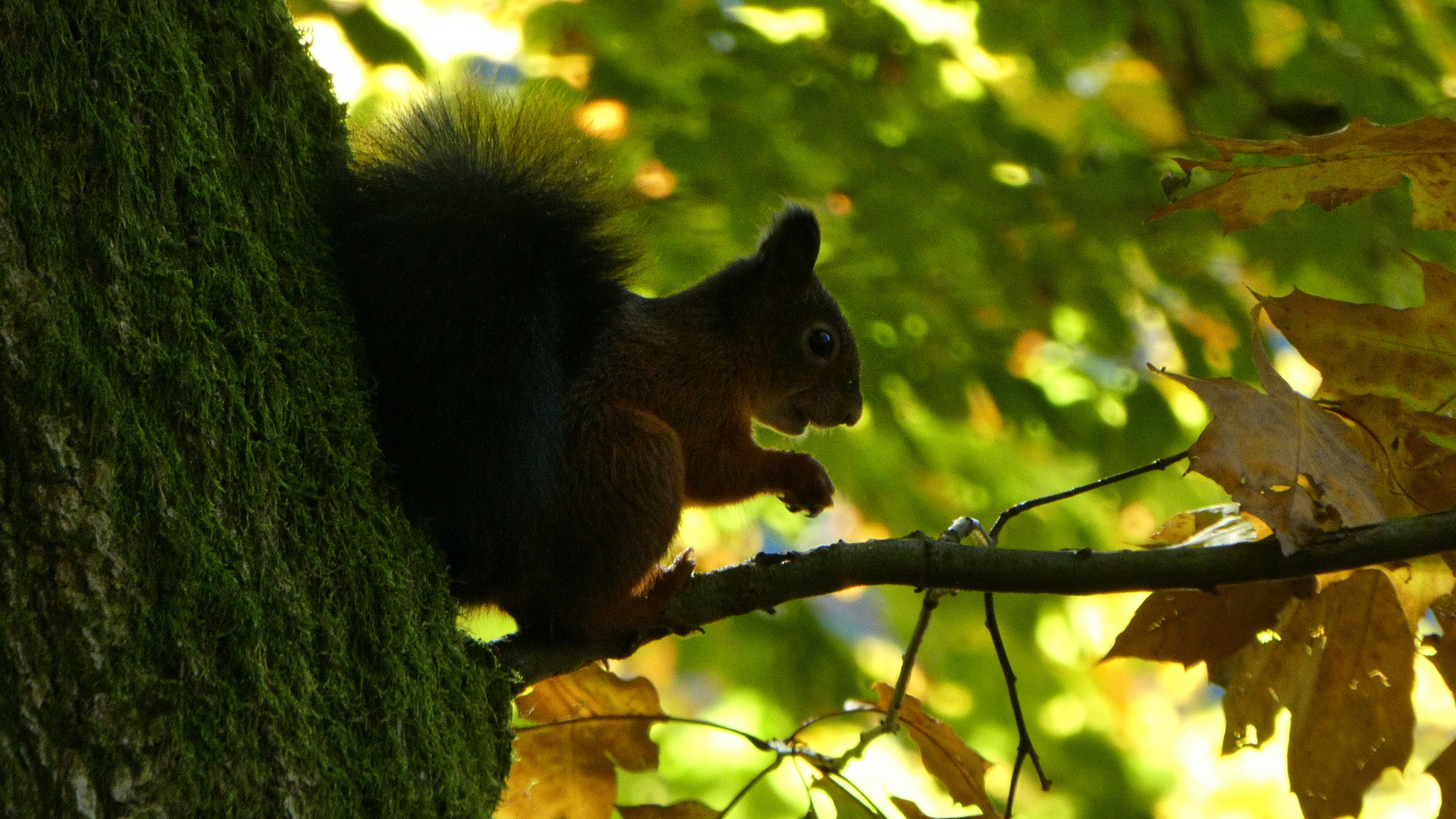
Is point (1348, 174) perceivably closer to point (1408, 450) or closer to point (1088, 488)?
point (1408, 450)

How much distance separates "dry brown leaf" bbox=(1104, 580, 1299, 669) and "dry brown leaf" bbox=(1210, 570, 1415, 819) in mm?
33

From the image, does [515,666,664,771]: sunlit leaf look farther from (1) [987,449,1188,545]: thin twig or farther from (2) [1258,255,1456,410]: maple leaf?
(2) [1258,255,1456,410]: maple leaf

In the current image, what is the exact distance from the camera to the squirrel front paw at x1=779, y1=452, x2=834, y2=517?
258cm

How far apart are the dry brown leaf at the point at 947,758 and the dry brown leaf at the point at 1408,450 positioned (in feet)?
2.20

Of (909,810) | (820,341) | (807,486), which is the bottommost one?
(909,810)

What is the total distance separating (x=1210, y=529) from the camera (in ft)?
5.26

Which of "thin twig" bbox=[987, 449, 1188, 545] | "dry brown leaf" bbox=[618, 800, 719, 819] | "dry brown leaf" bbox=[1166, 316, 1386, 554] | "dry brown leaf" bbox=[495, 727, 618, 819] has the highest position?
"thin twig" bbox=[987, 449, 1188, 545]

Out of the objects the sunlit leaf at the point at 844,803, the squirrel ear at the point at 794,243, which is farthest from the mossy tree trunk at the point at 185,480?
the squirrel ear at the point at 794,243

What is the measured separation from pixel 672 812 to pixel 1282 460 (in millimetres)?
978

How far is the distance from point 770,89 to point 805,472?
1.42 m

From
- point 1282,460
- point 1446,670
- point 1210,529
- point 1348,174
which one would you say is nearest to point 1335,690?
point 1446,670

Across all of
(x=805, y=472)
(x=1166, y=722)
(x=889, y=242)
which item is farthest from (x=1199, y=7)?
(x=1166, y=722)

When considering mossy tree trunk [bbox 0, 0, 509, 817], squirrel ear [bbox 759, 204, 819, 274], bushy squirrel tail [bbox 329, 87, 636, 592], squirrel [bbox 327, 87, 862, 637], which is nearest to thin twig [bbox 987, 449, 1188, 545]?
squirrel [bbox 327, 87, 862, 637]

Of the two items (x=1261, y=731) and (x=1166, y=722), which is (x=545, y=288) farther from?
(x=1166, y=722)
